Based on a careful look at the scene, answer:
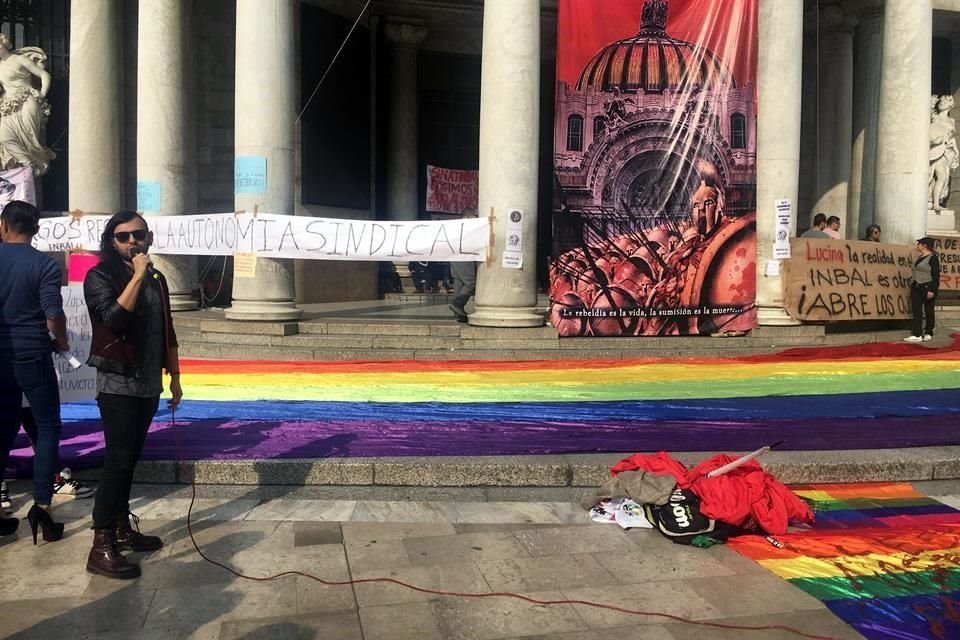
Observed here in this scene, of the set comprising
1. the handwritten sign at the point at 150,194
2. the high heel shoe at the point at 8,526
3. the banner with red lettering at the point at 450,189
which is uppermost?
the banner with red lettering at the point at 450,189

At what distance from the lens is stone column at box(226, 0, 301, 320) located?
38.2ft

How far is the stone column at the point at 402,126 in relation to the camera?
19.1 metres

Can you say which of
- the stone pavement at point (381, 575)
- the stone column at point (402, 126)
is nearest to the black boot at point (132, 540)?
the stone pavement at point (381, 575)

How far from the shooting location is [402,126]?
62.6 feet

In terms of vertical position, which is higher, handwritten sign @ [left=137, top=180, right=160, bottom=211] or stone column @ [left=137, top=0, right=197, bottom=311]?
stone column @ [left=137, top=0, right=197, bottom=311]

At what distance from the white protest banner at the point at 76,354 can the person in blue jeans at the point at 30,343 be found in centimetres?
126

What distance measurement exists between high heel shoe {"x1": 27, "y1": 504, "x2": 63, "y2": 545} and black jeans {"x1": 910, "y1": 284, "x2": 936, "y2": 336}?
13.3 m

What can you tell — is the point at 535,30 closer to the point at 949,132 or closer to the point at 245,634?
the point at 245,634

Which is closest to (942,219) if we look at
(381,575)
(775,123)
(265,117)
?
(775,123)

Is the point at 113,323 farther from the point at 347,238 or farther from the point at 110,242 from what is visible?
the point at 347,238

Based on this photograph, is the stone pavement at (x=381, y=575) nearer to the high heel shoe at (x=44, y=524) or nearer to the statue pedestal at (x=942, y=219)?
the high heel shoe at (x=44, y=524)

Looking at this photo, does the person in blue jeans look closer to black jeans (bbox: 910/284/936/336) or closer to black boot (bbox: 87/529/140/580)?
black boot (bbox: 87/529/140/580)

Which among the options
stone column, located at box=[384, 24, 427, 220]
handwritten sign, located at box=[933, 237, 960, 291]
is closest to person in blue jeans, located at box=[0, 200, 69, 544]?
stone column, located at box=[384, 24, 427, 220]

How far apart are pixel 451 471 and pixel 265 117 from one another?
777cm
